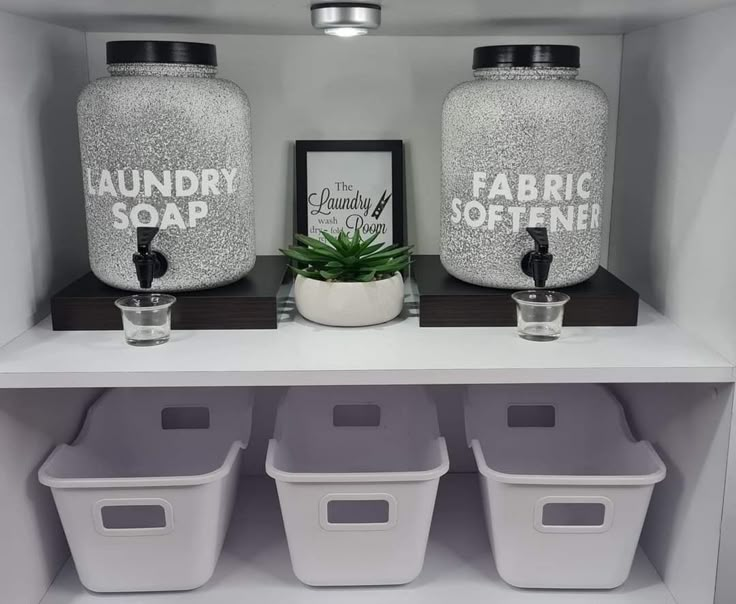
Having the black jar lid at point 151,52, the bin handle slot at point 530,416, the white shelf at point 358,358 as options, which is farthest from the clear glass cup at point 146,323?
the bin handle slot at point 530,416

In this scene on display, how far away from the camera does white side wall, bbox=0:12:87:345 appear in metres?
0.89

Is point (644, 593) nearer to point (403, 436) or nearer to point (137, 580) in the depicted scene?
point (403, 436)

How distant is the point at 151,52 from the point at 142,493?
1.59 ft

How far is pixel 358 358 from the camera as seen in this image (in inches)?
33.0

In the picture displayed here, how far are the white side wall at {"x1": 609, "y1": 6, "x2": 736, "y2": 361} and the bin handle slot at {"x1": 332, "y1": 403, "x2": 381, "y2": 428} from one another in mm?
408

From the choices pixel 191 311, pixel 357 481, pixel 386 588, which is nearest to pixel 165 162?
pixel 191 311

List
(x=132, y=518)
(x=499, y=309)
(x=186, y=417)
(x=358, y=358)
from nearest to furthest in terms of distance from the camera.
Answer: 1. (x=358, y=358)
2. (x=499, y=309)
3. (x=132, y=518)
4. (x=186, y=417)

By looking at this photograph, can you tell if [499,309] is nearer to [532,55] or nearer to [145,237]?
[532,55]

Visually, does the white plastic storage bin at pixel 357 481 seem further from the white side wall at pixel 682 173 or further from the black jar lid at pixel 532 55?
the black jar lid at pixel 532 55

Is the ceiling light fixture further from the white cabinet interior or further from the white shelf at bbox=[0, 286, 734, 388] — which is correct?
the white shelf at bbox=[0, 286, 734, 388]

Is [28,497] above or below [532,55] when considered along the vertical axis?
below

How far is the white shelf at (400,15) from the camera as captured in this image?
2.72ft

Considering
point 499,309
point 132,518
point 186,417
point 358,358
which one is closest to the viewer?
point 358,358

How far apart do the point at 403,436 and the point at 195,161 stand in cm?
48
